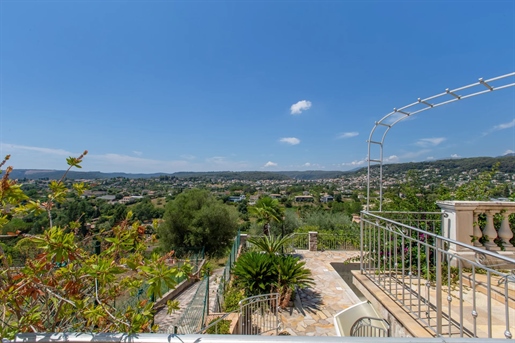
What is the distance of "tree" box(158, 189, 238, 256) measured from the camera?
17.6m

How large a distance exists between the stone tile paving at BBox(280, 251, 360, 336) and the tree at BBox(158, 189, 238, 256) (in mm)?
11883

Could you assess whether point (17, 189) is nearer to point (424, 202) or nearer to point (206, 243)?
point (424, 202)

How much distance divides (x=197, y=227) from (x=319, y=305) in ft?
45.8

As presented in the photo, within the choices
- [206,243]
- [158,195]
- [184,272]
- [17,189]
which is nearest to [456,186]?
[184,272]

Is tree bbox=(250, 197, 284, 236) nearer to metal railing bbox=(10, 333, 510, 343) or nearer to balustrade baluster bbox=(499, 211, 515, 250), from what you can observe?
balustrade baluster bbox=(499, 211, 515, 250)

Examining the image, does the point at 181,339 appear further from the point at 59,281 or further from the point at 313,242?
the point at 313,242

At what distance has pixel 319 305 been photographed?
492 centimetres

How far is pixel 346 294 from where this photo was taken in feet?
17.7

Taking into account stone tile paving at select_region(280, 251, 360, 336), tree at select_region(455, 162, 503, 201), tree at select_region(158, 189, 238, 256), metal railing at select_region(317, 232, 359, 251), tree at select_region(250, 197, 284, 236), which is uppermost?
tree at select_region(455, 162, 503, 201)

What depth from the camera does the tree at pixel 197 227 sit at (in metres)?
17.6

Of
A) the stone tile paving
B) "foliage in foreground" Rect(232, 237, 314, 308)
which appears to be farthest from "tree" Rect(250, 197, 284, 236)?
"foliage in foreground" Rect(232, 237, 314, 308)

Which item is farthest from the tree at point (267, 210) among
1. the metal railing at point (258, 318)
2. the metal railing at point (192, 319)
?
the metal railing at point (192, 319)

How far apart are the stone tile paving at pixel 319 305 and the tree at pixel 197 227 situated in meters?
11.9

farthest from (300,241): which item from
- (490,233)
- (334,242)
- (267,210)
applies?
(490,233)
